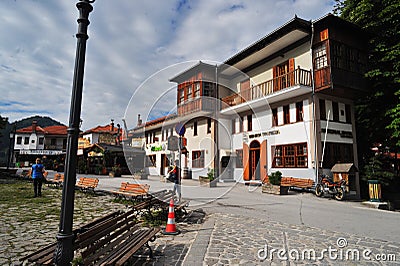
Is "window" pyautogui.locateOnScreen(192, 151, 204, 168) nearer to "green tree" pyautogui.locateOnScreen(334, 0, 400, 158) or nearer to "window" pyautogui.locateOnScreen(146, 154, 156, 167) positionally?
"window" pyautogui.locateOnScreen(146, 154, 156, 167)

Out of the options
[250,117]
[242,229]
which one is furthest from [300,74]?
[242,229]

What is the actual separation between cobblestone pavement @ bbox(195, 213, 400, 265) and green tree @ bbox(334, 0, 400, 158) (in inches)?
414

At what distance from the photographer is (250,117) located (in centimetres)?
1786

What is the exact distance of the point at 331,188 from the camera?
1195 cm

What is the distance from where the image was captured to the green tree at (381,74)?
1357 cm

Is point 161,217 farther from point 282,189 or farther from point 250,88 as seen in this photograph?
point 250,88

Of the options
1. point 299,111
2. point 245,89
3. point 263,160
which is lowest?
point 263,160

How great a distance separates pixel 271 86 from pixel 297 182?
20.5ft

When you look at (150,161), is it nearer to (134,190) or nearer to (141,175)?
(141,175)

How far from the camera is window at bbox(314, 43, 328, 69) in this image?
13.6 m

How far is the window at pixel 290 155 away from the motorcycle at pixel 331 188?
1.69m

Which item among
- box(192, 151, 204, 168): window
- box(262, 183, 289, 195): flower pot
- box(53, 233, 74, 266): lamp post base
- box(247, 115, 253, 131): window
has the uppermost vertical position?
box(247, 115, 253, 131): window

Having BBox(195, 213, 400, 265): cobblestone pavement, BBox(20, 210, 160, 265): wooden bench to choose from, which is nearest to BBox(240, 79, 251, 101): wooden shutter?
BBox(195, 213, 400, 265): cobblestone pavement

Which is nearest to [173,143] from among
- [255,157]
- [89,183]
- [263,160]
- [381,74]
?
[89,183]
